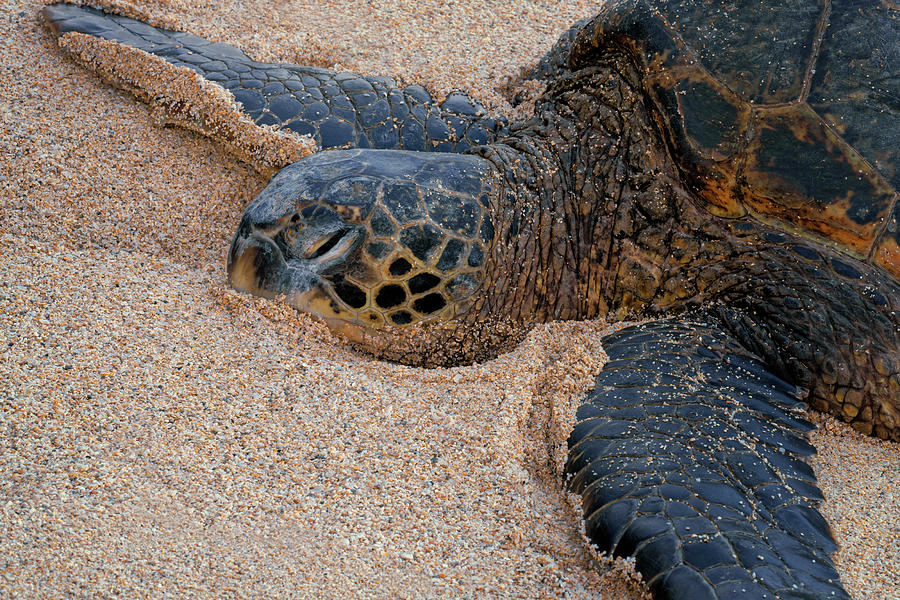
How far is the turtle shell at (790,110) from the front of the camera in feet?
8.04

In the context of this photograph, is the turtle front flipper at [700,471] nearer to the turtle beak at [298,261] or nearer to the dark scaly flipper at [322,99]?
the turtle beak at [298,261]

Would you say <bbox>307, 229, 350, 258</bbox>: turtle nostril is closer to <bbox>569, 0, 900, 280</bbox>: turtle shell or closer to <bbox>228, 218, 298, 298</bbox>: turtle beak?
<bbox>228, 218, 298, 298</bbox>: turtle beak

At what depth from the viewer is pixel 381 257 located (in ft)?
8.49

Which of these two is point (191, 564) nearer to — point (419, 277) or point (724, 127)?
point (419, 277)

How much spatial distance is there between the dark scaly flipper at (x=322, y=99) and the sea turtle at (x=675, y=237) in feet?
1.41

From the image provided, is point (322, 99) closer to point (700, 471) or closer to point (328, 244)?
point (328, 244)

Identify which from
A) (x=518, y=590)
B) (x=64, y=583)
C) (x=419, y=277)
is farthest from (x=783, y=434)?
(x=64, y=583)

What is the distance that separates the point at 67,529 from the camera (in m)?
1.69

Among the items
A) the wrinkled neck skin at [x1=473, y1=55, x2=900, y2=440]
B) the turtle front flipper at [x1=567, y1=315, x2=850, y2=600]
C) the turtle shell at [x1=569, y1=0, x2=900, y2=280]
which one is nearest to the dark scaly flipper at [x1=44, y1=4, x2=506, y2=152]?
the wrinkled neck skin at [x1=473, y1=55, x2=900, y2=440]

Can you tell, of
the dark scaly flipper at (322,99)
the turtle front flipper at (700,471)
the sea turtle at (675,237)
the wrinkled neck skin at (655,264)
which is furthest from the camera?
the dark scaly flipper at (322,99)

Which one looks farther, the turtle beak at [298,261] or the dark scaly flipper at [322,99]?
the dark scaly flipper at [322,99]

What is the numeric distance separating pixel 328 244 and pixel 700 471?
4.49 feet

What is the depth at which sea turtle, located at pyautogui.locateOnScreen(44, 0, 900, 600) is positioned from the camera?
2.41 metres

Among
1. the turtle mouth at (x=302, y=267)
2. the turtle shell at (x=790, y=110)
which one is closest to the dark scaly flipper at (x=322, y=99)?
the turtle mouth at (x=302, y=267)
